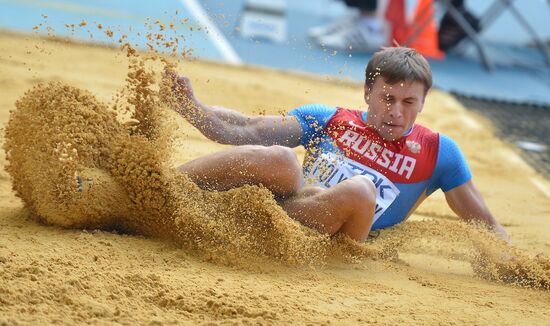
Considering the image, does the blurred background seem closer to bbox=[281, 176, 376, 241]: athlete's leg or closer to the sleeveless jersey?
the sleeveless jersey

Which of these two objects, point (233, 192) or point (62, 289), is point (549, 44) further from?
point (62, 289)

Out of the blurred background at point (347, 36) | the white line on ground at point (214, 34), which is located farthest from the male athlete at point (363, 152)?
the white line on ground at point (214, 34)

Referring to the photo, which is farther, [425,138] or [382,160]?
[425,138]

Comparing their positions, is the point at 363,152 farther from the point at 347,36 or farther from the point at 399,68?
the point at 347,36

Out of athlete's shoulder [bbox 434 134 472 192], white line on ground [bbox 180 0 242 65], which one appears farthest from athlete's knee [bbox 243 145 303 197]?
white line on ground [bbox 180 0 242 65]

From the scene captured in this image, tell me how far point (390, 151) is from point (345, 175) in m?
0.28

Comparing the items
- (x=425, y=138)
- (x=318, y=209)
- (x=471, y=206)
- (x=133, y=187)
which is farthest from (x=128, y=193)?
(x=471, y=206)

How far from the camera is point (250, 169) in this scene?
11.6 ft

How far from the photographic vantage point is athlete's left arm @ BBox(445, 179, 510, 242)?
4.05 metres

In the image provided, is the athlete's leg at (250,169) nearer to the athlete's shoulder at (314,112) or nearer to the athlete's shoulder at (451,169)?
the athlete's shoulder at (314,112)

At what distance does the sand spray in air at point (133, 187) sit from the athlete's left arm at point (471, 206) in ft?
2.33

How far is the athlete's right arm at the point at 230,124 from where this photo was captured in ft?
12.2

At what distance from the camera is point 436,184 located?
162 inches

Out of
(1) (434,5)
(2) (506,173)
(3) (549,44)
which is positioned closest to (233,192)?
(2) (506,173)
